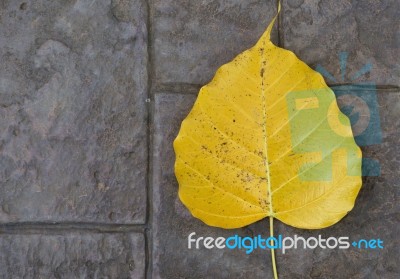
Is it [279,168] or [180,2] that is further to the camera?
[180,2]

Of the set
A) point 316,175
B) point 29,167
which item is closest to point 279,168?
point 316,175

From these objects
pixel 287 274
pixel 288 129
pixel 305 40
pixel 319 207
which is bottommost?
pixel 287 274

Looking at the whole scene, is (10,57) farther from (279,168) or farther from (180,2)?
(279,168)

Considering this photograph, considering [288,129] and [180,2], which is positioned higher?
[180,2]

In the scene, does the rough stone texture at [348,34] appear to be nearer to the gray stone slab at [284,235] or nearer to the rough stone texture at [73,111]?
the gray stone slab at [284,235]

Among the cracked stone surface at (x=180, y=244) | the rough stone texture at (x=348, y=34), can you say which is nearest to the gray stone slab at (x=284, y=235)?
the cracked stone surface at (x=180, y=244)

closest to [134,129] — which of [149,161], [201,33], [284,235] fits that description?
[149,161]
